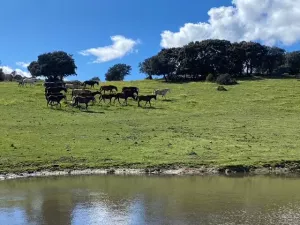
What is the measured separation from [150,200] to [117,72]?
387 feet

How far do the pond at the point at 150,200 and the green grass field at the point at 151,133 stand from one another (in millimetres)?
2851

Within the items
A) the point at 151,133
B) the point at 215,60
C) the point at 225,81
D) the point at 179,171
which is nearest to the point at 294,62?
the point at 215,60

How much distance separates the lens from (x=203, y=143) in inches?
1059

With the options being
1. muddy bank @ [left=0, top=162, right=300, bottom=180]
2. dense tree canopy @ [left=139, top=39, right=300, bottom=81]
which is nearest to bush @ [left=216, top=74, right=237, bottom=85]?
dense tree canopy @ [left=139, top=39, right=300, bottom=81]

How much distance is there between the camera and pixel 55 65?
97875 mm

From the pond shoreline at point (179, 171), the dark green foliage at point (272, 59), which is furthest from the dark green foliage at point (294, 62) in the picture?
the pond shoreline at point (179, 171)

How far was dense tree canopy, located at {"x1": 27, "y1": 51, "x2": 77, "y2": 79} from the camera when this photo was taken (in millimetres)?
97750

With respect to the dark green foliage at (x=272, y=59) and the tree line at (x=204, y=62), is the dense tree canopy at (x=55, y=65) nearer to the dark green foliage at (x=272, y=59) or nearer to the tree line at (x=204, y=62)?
the tree line at (x=204, y=62)

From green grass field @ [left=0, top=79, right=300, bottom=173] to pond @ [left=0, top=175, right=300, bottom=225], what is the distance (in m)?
2.85

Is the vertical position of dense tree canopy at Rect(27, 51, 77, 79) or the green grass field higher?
dense tree canopy at Rect(27, 51, 77, 79)

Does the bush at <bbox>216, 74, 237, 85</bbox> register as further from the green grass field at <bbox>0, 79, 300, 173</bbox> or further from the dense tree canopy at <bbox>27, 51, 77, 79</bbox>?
the dense tree canopy at <bbox>27, 51, 77, 79</bbox>

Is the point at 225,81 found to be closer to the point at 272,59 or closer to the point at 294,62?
the point at 272,59

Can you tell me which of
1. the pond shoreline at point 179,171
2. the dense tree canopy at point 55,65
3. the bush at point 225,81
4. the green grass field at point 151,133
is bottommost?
the pond shoreline at point 179,171

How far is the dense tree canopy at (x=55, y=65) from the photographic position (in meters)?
97.8
